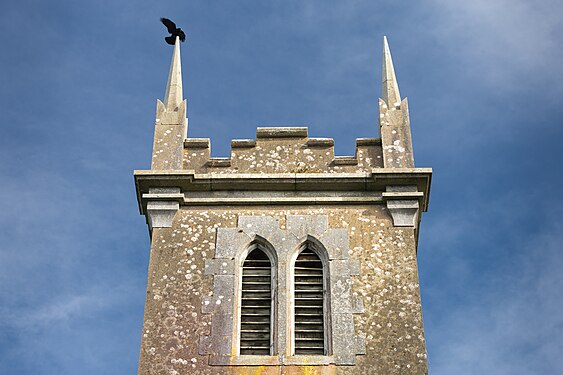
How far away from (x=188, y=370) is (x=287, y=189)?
3.98m

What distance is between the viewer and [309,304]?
60.9 feet

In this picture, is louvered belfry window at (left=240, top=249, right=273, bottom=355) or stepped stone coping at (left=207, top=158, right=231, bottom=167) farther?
stepped stone coping at (left=207, top=158, right=231, bottom=167)

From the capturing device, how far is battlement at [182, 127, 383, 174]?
20359mm

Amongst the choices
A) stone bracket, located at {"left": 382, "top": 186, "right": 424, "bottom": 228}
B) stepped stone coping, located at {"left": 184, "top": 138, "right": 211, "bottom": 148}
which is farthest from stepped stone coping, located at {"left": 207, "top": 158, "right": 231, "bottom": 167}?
stone bracket, located at {"left": 382, "top": 186, "right": 424, "bottom": 228}

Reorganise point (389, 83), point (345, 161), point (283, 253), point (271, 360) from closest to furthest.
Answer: point (271, 360), point (283, 253), point (345, 161), point (389, 83)

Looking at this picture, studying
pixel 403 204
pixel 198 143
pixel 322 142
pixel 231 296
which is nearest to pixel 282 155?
pixel 322 142

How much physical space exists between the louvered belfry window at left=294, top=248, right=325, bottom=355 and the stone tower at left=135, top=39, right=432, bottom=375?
0.07 feet

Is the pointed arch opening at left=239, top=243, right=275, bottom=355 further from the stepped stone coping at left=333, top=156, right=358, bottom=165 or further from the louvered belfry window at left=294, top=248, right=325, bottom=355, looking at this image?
the stepped stone coping at left=333, top=156, right=358, bottom=165

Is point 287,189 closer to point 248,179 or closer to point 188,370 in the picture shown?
point 248,179

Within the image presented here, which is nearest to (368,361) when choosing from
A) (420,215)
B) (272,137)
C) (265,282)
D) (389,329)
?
(389,329)

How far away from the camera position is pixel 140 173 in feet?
65.2

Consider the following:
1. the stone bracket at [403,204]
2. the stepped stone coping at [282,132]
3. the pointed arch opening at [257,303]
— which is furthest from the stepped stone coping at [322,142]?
the pointed arch opening at [257,303]

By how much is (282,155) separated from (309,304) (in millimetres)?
3190

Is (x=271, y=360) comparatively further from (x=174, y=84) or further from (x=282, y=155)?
(x=174, y=84)
